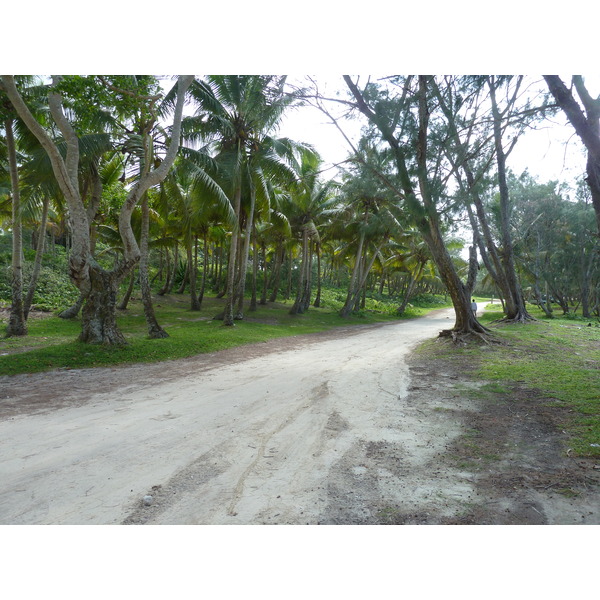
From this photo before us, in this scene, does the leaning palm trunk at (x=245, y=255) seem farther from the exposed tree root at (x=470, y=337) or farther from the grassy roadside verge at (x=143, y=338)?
the exposed tree root at (x=470, y=337)

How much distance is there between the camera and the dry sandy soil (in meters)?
2.57

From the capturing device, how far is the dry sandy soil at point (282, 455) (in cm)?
257

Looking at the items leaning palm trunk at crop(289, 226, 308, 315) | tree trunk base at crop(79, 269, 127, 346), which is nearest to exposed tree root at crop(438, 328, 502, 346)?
tree trunk base at crop(79, 269, 127, 346)

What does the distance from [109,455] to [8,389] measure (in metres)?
3.60

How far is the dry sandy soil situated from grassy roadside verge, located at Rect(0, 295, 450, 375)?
115 cm

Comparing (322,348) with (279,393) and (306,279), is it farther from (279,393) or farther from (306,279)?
(306,279)

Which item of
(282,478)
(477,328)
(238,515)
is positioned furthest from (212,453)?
(477,328)

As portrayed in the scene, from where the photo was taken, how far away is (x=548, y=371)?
7285mm

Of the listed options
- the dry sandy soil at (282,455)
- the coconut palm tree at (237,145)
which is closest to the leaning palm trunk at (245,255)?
the coconut palm tree at (237,145)

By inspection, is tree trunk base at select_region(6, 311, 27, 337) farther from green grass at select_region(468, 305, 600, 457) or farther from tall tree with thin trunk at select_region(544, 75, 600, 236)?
tall tree with thin trunk at select_region(544, 75, 600, 236)

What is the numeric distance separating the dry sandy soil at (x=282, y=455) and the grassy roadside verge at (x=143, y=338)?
3.78 feet

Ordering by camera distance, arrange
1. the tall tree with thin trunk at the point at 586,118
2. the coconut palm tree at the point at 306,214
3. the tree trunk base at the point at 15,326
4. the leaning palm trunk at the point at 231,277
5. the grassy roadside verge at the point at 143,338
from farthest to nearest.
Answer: the coconut palm tree at the point at 306,214, the leaning palm trunk at the point at 231,277, the tree trunk base at the point at 15,326, the grassy roadside verge at the point at 143,338, the tall tree with thin trunk at the point at 586,118

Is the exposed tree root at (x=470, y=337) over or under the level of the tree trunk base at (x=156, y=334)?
over

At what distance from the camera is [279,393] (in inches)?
227
